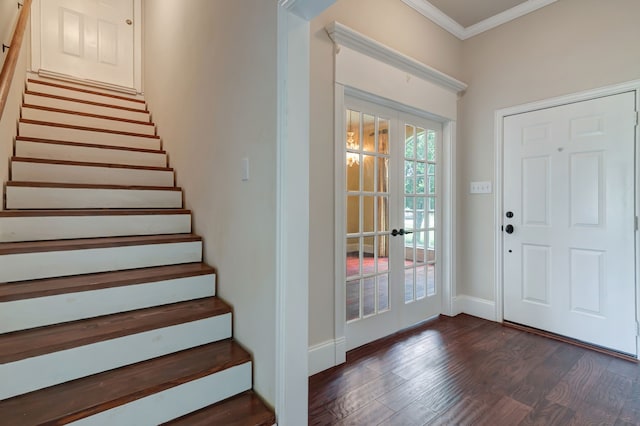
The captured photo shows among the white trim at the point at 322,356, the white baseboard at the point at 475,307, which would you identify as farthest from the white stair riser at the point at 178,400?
the white baseboard at the point at 475,307

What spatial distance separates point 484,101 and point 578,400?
2626mm

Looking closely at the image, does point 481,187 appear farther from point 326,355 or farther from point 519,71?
point 326,355

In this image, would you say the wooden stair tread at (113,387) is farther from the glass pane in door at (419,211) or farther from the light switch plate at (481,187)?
the light switch plate at (481,187)

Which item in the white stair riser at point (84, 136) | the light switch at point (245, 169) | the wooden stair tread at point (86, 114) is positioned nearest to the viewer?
the light switch at point (245, 169)

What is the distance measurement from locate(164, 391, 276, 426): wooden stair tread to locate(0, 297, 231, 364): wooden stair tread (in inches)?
17.5

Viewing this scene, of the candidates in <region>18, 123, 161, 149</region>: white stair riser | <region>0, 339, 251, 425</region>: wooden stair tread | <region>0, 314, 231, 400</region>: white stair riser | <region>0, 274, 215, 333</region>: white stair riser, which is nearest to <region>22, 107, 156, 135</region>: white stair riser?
<region>18, 123, 161, 149</region>: white stair riser

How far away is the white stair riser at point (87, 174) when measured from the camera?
2.23 metres

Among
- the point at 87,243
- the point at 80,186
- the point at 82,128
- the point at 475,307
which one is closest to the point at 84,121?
the point at 82,128

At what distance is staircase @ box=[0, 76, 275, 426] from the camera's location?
129 cm

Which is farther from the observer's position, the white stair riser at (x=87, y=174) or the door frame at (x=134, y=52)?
the door frame at (x=134, y=52)

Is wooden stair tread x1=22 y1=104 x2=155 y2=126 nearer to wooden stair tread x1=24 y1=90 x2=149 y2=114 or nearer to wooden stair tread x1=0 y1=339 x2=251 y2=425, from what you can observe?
wooden stair tread x1=24 y1=90 x2=149 y2=114

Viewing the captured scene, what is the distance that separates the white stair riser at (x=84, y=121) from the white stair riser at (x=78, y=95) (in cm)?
52

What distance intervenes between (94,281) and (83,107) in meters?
2.52

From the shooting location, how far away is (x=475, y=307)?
10.5 ft
